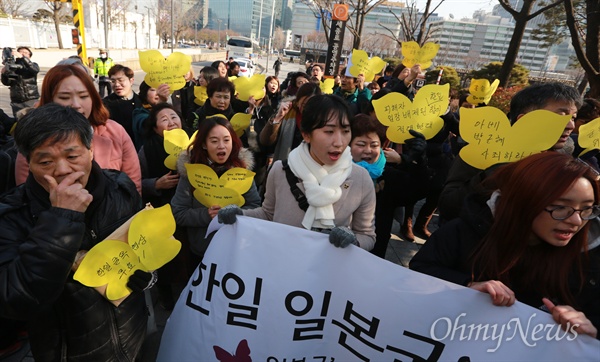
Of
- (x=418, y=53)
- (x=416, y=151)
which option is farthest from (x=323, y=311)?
(x=418, y=53)

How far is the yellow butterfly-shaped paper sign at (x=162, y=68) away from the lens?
3686 mm

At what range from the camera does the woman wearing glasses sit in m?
1.27

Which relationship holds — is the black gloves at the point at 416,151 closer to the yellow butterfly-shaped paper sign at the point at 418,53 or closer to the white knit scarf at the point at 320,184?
the white knit scarf at the point at 320,184

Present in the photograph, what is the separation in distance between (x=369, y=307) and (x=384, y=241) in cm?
132

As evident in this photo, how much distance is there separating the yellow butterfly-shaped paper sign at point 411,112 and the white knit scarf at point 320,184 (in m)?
0.72

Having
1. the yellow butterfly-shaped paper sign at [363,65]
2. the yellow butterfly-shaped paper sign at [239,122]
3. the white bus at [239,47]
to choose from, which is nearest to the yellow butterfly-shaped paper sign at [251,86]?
the yellow butterfly-shaped paper sign at [239,122]

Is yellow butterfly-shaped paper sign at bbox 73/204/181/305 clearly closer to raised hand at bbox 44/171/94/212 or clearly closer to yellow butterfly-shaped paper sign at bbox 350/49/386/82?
raised hand at bbox 44/171/94/212

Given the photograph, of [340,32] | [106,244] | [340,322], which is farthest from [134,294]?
[340,32]

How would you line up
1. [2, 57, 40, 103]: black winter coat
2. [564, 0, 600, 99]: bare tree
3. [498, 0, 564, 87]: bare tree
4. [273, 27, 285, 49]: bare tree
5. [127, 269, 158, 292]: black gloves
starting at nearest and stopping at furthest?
[127, 269, 158, 292]: black gloves
[2, 57, 40, 103]: black winter coat
[564, 0, 600, 99]: bare tree
[498, 0, 564, 87]: bare tree
[273, 27, 285, 49]: bare tree

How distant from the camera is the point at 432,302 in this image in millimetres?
1417

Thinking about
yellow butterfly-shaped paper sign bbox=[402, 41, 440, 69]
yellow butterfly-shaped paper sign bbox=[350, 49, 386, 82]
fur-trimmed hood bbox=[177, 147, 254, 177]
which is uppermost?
yellow butterfly-shaped paper sign bbox=[402, 41, 440, 69]

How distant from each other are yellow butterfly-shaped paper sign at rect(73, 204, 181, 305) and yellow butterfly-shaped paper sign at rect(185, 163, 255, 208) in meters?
0.61

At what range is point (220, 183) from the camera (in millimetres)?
2115

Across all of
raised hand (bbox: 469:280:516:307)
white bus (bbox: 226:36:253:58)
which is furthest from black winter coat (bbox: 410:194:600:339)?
white bus (bbox: 226:36:253:58)
